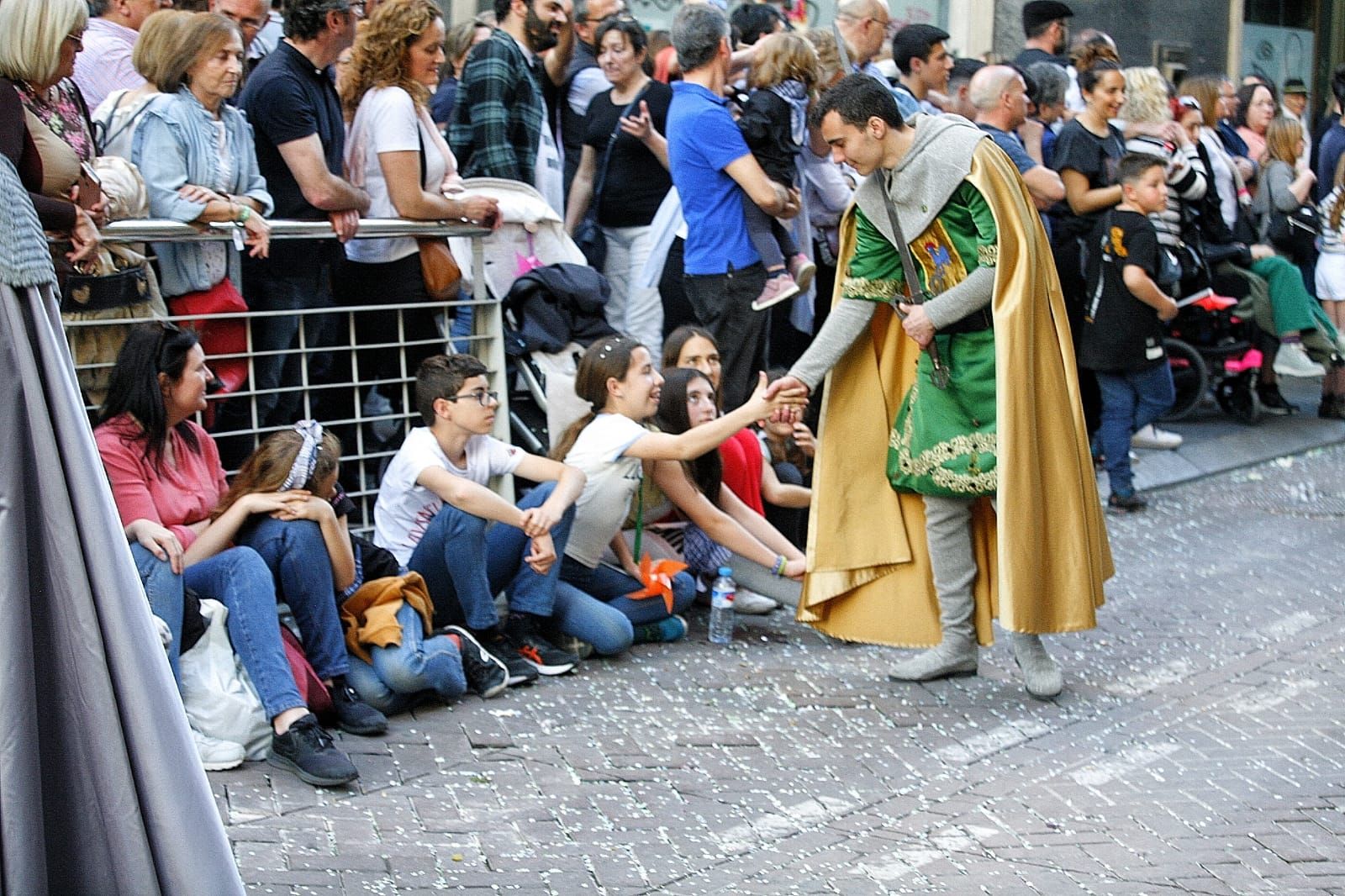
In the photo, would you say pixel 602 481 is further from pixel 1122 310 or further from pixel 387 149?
pixel 1122 310

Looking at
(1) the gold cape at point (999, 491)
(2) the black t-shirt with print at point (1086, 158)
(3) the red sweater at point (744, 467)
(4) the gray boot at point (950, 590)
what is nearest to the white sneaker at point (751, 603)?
(3) the red sweater at point (744, 467)

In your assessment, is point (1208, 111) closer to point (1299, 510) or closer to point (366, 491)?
point (1299, 510)

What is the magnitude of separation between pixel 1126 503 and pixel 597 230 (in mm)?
3198

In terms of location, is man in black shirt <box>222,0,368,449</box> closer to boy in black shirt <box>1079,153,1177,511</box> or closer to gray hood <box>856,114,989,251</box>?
gray hood <box>856,114,989,251</box>

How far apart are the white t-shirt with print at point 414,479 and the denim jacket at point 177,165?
942 mm

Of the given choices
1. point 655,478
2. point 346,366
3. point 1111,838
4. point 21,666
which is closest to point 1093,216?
point 655,478

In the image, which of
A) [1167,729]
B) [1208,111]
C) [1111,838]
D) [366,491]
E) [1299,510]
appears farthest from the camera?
[1208,111]

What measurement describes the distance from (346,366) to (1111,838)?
12.2 ft

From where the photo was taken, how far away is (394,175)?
7305 millimetres

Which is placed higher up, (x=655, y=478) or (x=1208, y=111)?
(x=1208, y=111)

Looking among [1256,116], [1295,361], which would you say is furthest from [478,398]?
[1256,116]

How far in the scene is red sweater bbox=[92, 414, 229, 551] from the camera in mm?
5555

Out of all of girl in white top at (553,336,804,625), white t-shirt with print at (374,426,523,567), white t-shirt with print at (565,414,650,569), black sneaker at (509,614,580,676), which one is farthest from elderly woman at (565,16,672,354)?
black sneaker at (509,614,580,676)

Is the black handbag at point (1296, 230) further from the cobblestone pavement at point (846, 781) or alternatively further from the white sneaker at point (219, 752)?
the white sneaker at point (219, 752)
